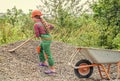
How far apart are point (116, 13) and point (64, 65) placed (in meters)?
3.84

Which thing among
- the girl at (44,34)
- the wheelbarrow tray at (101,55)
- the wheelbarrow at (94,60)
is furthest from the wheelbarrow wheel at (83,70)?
the girl at (44,34)

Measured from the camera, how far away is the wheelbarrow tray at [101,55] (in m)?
8.77

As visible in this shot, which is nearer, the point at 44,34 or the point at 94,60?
the point at 94,60

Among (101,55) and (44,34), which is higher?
(44,34)

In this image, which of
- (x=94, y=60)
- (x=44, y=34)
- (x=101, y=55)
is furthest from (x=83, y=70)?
(x=44, y=34)

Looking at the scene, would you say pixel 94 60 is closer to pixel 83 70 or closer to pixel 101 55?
pixel 101 55

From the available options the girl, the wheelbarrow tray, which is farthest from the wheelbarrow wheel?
the girl

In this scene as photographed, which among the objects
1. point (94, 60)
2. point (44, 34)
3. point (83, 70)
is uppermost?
point (44, 34)

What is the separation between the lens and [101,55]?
29.1 ft

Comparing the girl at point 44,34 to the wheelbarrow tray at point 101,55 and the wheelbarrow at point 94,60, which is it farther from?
the wheelbarrow tray at point 101,55

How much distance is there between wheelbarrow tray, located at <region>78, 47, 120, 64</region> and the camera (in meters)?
8.77

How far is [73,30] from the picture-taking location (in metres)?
15.5

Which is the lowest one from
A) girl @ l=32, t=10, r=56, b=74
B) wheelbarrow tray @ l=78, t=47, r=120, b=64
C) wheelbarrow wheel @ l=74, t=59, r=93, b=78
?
wheelbarrow wheel @ l=74, t=59, r=93, b=78

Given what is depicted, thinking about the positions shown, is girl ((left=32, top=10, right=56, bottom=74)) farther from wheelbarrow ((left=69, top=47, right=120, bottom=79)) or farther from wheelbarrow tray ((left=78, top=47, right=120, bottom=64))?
wheelbarrow tray ((left=78, top=47, right=120, bottom=64))
